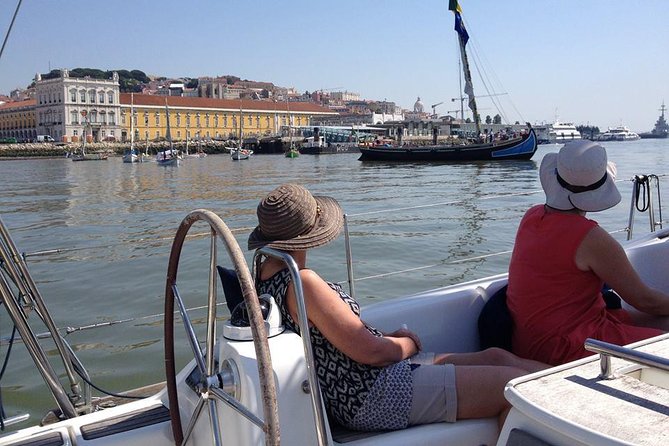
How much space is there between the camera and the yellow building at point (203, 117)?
9650 centimetres

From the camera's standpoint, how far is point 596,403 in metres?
1.33

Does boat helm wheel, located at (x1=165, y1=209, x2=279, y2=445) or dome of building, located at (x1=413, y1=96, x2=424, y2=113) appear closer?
boat helm wheel, located at (x1=165, y1=209, x2=279, y2=445)

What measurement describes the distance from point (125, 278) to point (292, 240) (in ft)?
23.4

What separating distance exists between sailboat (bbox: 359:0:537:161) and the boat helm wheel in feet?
129

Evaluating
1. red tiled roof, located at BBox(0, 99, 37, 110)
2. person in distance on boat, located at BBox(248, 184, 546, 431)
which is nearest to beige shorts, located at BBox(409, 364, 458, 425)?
person in distance on boat, located at BBox(248, 184, 546, 431)

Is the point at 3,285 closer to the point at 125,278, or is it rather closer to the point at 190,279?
the point at 190,279

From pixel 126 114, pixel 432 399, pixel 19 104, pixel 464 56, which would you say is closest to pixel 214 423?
pixel 432 399

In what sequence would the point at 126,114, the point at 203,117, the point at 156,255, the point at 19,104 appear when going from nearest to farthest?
the point at 156,255, the point at 126,114, the point at 203,117, the point at 19,104

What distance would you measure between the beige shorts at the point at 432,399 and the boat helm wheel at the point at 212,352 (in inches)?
19.7

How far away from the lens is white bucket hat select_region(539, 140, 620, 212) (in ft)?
7.20

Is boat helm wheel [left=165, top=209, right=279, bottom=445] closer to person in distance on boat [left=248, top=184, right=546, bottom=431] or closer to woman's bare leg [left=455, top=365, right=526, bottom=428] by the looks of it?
person in distance on boat [left=248, top=184, right=546, bottom=431]

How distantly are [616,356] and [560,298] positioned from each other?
0.89 m

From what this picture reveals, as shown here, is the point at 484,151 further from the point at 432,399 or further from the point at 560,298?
the point at 432,399

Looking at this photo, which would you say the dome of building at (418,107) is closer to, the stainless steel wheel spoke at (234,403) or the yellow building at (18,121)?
the yellow building at (18,121)
